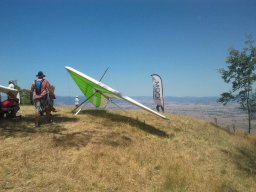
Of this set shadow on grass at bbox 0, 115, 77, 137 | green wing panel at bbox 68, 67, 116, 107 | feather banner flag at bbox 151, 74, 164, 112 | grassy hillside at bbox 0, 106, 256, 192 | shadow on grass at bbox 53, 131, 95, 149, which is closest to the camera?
grassy hillside at bbox 0, 106, 256, 192

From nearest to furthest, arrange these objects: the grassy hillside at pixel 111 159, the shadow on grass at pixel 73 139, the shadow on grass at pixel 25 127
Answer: the grassy hillside at pixel 111 159, the shadow on grass at pixel 73 139, the shadow on grass at pixel 25 127

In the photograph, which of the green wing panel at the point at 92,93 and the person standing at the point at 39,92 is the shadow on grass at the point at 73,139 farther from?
the green wing panel at the point at 92,93

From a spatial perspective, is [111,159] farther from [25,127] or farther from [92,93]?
[92,93]

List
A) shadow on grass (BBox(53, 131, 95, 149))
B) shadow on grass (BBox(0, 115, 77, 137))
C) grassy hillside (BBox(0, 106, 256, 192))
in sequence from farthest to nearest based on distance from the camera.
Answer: shadow on grass (BBox(0, 115, 77, 137)), shadow on grass (BBox(53, 131, 95, 149)), grassy hillside (BBox(0, 106, 256, 192))

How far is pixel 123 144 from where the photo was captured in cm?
1482

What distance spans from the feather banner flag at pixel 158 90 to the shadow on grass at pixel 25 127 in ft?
27.5

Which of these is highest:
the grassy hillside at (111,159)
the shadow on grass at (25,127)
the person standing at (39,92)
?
the person standing at (39,92)

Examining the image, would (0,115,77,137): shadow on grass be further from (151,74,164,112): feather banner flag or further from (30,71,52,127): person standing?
(151,74,164,112): feather banner flag

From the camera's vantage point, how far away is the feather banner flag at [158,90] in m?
22.8

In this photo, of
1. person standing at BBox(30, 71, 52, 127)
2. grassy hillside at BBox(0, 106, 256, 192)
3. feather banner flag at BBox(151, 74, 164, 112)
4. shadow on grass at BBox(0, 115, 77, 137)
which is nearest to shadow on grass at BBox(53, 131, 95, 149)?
grassy hillside at BBox(0, 106, 256, 192)

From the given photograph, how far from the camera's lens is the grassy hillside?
10.7 metres

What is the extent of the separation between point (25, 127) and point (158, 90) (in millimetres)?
11747

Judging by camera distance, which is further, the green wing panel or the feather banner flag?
the feather banner flag

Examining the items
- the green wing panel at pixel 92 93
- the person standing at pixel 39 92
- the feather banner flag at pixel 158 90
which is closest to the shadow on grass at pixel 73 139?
the person standing at pixel 39 92
